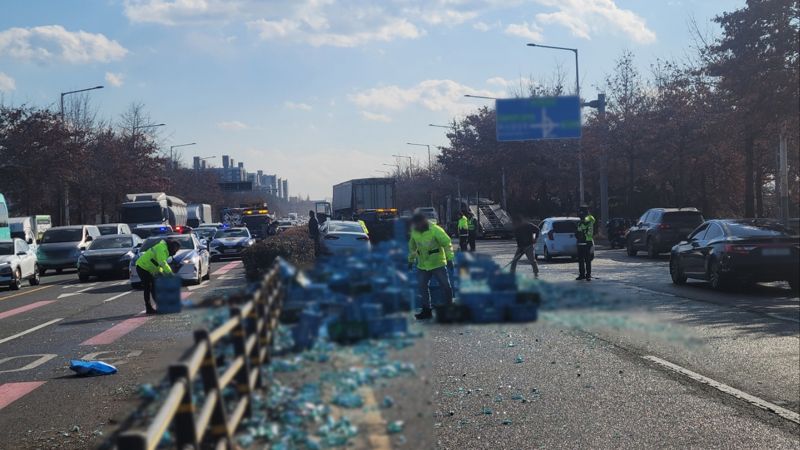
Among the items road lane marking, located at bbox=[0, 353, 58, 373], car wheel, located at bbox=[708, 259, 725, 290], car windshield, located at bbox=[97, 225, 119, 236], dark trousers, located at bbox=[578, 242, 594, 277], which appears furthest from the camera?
car windshield, located at bbox=[97, 225, 119, 236]

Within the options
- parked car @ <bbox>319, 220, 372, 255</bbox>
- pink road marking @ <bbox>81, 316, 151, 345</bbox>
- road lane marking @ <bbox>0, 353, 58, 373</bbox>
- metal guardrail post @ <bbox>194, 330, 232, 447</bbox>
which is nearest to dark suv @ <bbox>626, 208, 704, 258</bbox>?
pink road marking @ <bbox>81, 316, 151, 345</bbox>

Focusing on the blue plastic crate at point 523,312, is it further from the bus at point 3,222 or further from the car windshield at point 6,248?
the bus at point 3,222

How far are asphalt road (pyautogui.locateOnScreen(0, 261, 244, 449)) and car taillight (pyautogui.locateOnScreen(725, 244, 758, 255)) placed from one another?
4.05 meters

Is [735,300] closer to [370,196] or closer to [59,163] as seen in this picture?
[370,196]

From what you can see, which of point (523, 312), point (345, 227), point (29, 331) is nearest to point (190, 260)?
point (345, 227)

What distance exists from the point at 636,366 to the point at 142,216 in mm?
21452

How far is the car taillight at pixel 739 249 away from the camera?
707cm

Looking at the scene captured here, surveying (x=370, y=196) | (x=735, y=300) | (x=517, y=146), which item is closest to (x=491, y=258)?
(x=370, y=196)

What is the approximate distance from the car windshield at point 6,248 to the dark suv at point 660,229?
59.9ft

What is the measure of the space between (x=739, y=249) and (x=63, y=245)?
28.0 meters

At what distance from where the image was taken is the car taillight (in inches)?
278

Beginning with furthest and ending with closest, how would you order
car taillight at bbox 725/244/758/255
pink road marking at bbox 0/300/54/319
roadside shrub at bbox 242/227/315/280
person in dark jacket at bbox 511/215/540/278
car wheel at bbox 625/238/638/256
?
car wheel at bbox 625/238/638/256 → pink road marking at bbox 0/300/54/319 → car taillight at bbox 725/244/758/255 → person in dark jacket at bbox 511/215/540/278 → roadside shrub at bbox 242/227/315/280

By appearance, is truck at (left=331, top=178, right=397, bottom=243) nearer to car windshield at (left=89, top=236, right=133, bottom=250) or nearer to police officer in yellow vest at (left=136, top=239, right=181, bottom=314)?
police officer in yellow vest at (left=136, top=239, right=181, bottom=314)

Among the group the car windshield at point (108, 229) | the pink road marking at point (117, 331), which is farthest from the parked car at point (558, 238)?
the car windshield at point (108, 229)
